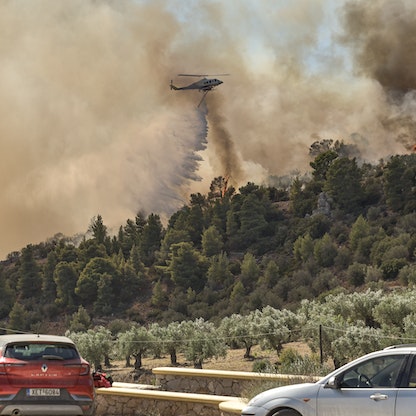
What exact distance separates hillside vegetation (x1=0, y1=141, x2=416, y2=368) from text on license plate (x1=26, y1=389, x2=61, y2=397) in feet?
195

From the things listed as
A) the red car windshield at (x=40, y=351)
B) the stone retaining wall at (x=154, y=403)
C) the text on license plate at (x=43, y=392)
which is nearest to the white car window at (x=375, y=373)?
the stone retaining wall at (x=154, y=403)

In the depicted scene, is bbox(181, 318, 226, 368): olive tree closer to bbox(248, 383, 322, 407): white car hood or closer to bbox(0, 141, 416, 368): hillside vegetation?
bbox(0, 141, 416, 368): hillside vegetation

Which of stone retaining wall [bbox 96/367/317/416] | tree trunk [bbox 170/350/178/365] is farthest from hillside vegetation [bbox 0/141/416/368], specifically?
stone retaining wall [bbox 96/367/317/416]

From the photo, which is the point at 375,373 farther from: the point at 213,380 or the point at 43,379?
the point at 213,380

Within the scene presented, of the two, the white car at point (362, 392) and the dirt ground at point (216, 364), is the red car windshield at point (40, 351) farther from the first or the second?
the dirt ground at point (216, 364)

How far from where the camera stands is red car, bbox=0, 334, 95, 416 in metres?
13.8

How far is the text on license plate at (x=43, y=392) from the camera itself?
13.9 metres

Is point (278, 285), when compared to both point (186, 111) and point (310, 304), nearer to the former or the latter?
point (310, 304)

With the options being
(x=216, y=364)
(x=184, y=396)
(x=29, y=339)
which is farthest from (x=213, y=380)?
(x=216, y=364)

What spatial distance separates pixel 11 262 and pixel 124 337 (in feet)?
266

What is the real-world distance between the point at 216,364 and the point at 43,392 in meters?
32.6

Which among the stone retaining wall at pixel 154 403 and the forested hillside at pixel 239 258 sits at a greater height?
the forested hillside at pixel 239 258

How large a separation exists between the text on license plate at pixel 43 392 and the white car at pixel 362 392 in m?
3.40

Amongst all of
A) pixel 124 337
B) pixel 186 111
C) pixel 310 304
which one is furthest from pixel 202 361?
pixel 186 111
